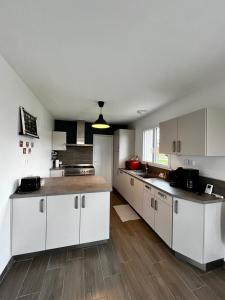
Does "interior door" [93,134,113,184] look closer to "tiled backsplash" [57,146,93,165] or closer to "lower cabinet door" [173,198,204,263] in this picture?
"tiled backsplash" [57,146,93,165]

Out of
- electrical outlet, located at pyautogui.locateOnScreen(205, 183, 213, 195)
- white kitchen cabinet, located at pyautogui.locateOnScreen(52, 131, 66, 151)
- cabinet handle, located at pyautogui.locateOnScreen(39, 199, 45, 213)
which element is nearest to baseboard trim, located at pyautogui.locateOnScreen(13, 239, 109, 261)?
cabinet handle, located at pyautogui.locateOnScreen(39, 199, 45, 213)

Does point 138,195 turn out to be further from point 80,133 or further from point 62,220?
point 80,133

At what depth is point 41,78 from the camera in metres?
2.04

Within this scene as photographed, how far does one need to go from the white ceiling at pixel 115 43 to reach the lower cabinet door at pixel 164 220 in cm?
183

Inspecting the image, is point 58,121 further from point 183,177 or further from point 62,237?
point 183,177

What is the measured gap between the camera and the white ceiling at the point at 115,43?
101cm

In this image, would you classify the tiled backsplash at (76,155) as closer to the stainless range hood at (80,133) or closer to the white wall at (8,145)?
the stainless range hood at (80,133)

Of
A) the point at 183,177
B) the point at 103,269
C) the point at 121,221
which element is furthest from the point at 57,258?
the point at 183,177

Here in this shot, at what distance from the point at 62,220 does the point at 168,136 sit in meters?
2.15

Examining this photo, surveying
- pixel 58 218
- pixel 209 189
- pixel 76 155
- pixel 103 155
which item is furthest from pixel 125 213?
pixel 76 155

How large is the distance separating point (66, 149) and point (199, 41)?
14.7 ft

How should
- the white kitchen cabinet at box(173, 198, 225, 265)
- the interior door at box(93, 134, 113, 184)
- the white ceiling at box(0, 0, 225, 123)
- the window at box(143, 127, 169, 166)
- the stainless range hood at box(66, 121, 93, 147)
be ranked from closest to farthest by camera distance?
the white ceiling at box(0, 0, 225, 123), the white kitchen cabinet at box(173, 198, 225, 265), the window at box(143, 127, 169, 166), the stainless range hood at box(66, 121, 93, 147), the interior door at box(93, 134, 113, 184)

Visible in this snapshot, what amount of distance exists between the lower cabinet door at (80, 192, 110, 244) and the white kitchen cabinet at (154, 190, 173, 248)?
85cm

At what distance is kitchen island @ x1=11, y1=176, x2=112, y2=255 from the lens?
6.27 feet
